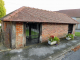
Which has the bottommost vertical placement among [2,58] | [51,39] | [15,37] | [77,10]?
[2,58]

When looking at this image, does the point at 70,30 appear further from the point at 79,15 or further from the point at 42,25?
the point at 79,15

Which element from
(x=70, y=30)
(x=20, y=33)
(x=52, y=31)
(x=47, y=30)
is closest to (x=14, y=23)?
(x=20, y=33)

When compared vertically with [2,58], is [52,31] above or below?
above

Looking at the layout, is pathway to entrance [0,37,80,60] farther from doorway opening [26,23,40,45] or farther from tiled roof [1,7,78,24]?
tiled roof [1,7,78,24]

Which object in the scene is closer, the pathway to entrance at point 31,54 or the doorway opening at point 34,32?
the pathway to entrance at point 31,54

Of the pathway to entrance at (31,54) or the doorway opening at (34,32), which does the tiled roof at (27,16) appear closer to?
the doorway opening at (34,32)

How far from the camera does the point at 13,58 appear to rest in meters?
3.88

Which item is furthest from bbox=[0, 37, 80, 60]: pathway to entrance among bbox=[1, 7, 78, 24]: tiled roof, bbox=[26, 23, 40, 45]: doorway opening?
bbox=[1, 7, 78, 24]: tiled roof

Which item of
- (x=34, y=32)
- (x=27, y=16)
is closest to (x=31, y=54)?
(x=27, y=16)

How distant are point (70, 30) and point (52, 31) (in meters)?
5.25

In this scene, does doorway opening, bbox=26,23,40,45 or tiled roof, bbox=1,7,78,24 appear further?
doorway opening, bbox=26,23,40,45

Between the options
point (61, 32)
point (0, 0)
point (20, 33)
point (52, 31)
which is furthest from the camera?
point (0, 0)

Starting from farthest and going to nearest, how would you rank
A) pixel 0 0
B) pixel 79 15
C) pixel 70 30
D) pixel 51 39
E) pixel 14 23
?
pixel 79 15
pixel 0 0
pixel 70 30
pixel 51 39
pixel 14 23

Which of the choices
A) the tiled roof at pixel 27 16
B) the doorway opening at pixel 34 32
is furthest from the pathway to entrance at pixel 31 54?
the tiled roof at pixel 27 16
